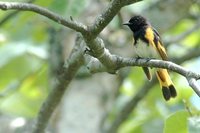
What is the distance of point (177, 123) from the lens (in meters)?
2.55

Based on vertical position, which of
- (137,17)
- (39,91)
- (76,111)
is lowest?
(137,17)

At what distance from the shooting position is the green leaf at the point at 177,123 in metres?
2.53

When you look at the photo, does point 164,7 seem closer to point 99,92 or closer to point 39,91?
point 99,92

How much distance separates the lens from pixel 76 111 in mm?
4512

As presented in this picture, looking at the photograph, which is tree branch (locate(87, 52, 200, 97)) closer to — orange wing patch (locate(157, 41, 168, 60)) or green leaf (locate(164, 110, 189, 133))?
green leaf (locate(164, 110, 189, 133))

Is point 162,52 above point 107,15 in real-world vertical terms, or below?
above

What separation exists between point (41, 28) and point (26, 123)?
1.29 meters

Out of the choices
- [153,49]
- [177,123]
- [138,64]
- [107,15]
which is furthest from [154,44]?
[107,15]

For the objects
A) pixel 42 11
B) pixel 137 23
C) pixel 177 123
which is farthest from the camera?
pixel 137 23

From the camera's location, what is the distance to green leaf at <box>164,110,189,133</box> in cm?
253

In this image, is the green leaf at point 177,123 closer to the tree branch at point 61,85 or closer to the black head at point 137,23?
the tree branch at point 61,85

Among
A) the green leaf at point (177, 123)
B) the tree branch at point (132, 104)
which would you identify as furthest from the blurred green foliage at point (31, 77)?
the green leaf at point (177, 123)

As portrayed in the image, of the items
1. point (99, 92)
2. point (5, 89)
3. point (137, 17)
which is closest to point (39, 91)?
point (5, 89)

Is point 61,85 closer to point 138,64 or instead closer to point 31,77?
point 138,64
